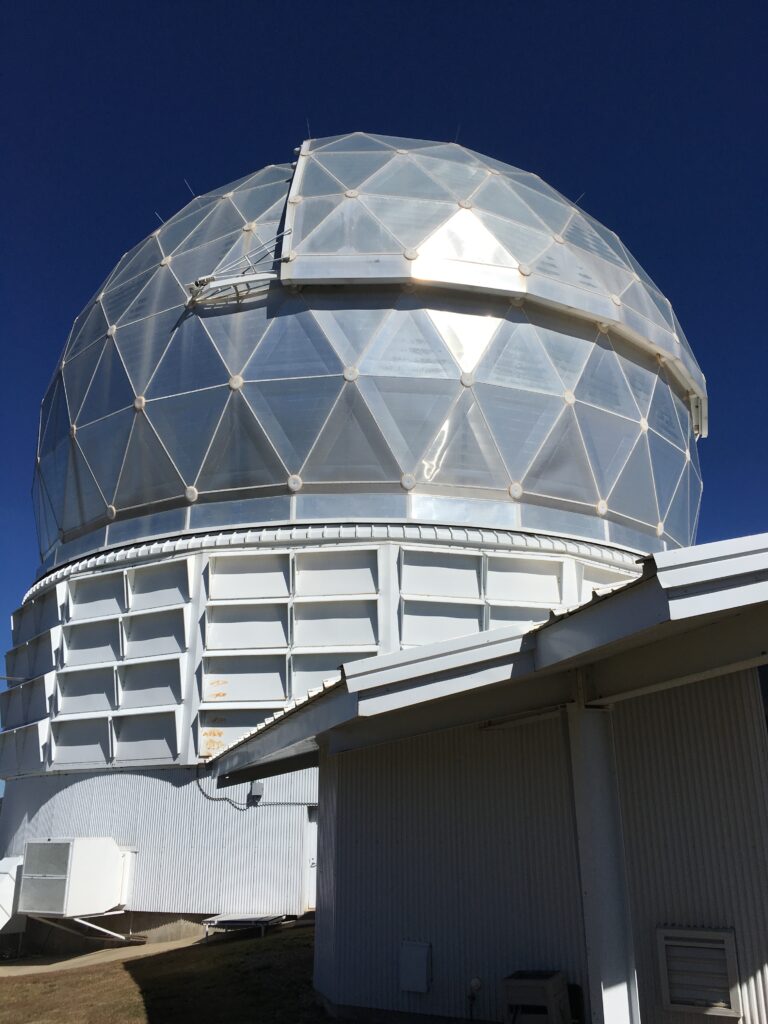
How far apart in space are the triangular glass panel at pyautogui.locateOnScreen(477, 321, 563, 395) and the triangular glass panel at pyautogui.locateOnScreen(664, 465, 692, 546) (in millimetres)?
4310

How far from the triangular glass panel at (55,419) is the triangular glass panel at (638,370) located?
40.1ft

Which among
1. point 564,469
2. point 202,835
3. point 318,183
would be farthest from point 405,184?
point 202,835

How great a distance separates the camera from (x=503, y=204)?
1973cm

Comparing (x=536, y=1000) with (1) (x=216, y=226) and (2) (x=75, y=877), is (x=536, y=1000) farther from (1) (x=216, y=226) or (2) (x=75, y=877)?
(1) (x=216, y=226)

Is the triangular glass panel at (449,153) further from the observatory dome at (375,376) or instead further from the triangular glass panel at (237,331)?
the triangular glass panel at (237,331)

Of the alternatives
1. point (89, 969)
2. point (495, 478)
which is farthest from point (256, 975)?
point (495, 478)

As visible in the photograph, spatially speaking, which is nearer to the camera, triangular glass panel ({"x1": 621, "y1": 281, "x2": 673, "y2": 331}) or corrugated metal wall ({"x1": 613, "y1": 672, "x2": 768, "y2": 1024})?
corrugated metal wall ({"x1": 613, "y1": 672, "x2": 768, "y2": 1024})

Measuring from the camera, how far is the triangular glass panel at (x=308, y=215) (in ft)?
60.2

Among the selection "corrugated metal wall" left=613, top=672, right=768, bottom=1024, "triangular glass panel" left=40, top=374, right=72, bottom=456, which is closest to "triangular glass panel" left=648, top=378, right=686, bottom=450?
"corrugated metal wall" left=613, top=672, right=768, bottom=1024

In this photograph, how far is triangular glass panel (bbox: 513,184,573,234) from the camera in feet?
66.0

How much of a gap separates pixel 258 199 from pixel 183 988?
15970 mm

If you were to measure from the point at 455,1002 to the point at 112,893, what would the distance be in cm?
947

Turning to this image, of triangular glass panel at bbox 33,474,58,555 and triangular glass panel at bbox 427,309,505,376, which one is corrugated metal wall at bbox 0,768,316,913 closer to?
triangular glass panel at bbox 33,474,58,555

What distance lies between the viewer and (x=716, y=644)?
19.2 ft
